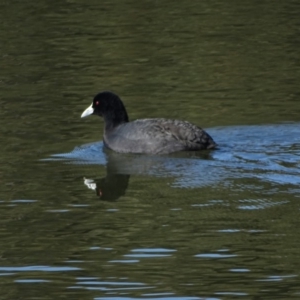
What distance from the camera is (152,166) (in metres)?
12.7

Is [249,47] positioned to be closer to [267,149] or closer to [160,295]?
[267,149]

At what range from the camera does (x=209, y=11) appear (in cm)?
2397

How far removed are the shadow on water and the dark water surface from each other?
0.02 meters

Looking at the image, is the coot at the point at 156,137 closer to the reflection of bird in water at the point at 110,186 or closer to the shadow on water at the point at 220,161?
the shadow on water at the point at 220,161

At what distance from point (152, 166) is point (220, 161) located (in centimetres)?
77

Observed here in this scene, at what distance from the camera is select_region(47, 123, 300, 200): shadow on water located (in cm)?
1179

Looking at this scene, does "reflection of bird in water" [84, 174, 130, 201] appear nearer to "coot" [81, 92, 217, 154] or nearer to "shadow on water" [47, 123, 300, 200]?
"shadow on water" [47, 123, 300, 200]

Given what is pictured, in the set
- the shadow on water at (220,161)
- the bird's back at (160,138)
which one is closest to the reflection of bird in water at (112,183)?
the shadow on water at (220,161)

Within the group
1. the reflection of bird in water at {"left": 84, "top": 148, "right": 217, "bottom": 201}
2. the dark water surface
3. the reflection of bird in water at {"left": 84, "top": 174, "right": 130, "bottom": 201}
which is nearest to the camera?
the dark water surface

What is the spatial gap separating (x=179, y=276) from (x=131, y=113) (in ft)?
23.2

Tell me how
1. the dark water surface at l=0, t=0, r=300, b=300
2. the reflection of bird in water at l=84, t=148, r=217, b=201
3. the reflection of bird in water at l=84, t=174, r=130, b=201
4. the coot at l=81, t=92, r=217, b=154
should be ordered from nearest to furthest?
1. the dark water surface at l=0, t=0, r=300, b=300
2. the reflection of bird in water at l=84, t=174, r=130, b=201
3. the reflection of bird in water at l=84, t=148, r=217, b=201
4. the coot at l=81, t=92, r=217, b=154

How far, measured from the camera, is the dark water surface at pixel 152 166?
8.98 meters

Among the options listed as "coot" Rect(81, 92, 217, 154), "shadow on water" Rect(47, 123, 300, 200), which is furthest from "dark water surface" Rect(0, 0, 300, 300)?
"coot" Rect(81, 92, 217, 154)

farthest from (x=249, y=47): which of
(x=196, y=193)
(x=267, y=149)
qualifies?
(x=196, y=193)
